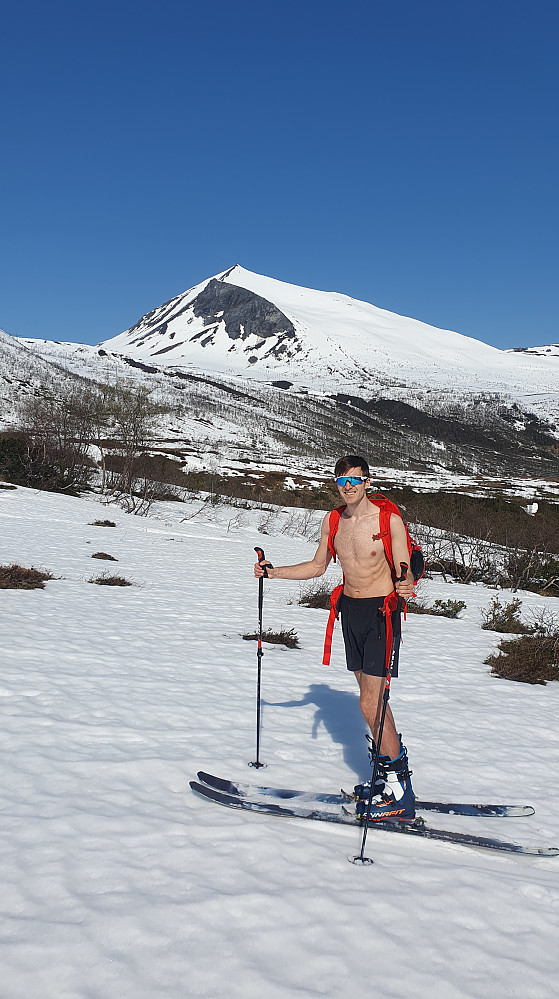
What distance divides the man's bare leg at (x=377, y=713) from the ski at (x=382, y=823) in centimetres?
45

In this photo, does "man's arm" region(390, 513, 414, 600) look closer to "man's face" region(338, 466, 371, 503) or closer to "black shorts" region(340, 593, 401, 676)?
"black shorts" region(340, 593, 401, 676)

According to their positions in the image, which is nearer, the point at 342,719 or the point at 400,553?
the point at 400,553

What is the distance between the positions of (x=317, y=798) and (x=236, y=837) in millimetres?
792

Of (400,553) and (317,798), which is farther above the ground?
(400,553)

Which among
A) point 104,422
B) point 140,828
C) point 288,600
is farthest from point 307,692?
point 104,422

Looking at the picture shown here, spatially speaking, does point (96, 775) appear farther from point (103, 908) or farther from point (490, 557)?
point (490, 557)

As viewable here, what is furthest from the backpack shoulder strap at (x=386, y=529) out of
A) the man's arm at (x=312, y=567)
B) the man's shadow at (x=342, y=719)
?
the man's shadow at (x=342, y=719)

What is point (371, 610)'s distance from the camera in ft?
14.2

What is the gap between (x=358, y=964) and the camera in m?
2.76

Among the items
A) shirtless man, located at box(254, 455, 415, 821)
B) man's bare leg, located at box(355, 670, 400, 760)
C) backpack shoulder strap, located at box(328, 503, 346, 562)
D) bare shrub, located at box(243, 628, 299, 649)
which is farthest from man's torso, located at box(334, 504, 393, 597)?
bare shrub, located at box(243, 628, 299, 649)

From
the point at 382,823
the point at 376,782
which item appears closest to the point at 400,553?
the point at 376,782

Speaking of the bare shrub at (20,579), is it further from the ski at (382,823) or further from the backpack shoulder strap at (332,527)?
the backpack shoulder strap at (332,527)

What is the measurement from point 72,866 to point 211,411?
14820cm

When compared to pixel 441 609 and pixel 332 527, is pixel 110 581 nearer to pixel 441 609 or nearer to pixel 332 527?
pixel 441 609
